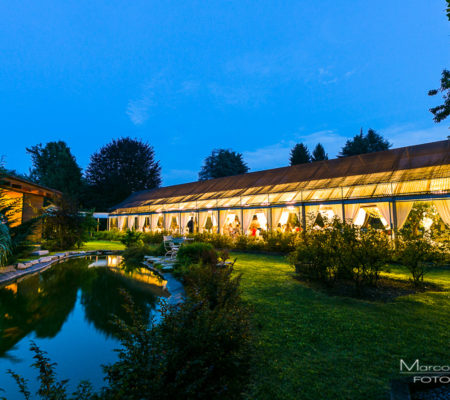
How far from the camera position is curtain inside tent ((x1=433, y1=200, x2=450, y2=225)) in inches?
347

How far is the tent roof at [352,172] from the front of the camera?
11000 mm

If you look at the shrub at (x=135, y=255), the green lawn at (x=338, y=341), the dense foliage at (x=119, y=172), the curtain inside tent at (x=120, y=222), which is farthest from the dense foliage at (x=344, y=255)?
the dense foliage at (x=119, y=172)

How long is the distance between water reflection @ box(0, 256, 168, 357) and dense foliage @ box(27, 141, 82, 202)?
28.1 meters

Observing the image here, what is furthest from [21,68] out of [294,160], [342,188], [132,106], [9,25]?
[342,188]

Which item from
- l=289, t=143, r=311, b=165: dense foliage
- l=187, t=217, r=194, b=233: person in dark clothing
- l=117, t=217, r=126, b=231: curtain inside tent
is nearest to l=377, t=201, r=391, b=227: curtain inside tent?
l=187, t=217, r=194, b=233: person in dark clothing

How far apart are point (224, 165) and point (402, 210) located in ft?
101

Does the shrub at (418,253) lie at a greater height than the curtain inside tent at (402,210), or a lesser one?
lesser

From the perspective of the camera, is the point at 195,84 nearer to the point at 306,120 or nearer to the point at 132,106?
the point at 132,106

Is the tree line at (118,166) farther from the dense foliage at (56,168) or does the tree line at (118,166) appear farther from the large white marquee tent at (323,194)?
the large white marquee tent at (323,194)

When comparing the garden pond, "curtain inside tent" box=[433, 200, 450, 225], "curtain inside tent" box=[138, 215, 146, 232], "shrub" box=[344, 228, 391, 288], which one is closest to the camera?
the garden pond

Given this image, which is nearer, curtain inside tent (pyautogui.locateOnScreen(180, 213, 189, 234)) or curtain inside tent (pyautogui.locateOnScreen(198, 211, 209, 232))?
curtain inside tent (pyautogui.locateOnScreen(198, 211, 209, 232))

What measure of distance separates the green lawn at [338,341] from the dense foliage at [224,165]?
34464 millimetres

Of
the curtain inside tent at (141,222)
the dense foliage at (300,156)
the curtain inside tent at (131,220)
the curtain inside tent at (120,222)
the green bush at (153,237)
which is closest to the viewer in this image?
the green bush at (153,237)

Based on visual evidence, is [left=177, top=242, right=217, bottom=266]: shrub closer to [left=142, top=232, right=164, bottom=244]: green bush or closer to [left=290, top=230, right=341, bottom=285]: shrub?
[left=290, top=230, right=341, bottom=285]: shrub
